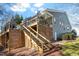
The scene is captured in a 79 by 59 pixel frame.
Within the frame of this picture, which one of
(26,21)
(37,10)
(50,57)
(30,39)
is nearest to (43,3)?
(37,10)

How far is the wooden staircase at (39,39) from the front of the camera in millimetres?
2646

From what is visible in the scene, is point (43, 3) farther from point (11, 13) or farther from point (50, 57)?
point (50, 57)

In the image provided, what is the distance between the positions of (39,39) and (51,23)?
247 millimetres

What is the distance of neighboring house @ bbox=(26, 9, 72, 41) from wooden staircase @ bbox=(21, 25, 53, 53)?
1.8 inches

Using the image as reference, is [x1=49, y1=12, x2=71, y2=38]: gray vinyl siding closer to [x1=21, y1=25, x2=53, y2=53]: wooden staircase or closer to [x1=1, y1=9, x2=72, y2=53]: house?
[x1=1, y1=9, x2=72, y2=53]: house

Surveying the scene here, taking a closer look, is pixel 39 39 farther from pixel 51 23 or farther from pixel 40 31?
pixel 51 23

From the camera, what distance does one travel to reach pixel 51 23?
268 cm

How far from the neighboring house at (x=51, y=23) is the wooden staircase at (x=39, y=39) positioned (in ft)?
0.15

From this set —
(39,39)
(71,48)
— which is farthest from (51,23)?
(71,48)

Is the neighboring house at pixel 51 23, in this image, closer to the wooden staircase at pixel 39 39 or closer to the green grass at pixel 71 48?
the wooden staircase at pixel 39 39

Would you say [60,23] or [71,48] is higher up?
[60,23]

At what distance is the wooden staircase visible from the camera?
265 cm

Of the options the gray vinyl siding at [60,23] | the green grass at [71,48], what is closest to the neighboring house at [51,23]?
the gray vinyl siding at [60,23]

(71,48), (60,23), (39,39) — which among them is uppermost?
(60,23)
